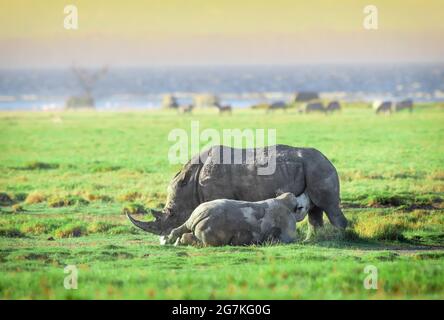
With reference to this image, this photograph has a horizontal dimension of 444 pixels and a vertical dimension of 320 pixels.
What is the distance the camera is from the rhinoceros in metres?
15.7

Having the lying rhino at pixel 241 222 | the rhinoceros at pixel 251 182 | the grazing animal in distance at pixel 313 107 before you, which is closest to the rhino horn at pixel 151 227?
the rhinoceros at pixel 251 182

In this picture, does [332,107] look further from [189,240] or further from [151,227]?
[189,240]

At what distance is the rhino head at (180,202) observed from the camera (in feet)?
51.8

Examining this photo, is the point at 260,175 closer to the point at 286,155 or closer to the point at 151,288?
the point at 286,155

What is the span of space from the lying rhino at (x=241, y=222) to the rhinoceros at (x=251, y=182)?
0.94m

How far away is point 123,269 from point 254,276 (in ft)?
6.80

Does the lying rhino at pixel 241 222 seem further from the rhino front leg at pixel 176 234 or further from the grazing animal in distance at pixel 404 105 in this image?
the grazing animal in distance at pixel 404 105

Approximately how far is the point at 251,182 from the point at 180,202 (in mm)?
1365

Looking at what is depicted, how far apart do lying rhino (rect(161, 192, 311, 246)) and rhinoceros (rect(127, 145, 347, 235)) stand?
94cm

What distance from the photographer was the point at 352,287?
11617 mm

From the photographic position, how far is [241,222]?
14.5 m

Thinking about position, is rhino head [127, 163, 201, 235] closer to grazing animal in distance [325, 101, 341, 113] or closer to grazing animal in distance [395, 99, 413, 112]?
grazing animal in distance [395, 99, 413, 112]

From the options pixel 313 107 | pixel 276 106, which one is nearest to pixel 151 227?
pixel 313 107

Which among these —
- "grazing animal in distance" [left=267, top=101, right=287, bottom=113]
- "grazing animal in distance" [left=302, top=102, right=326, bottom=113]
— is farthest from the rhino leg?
"grazing animal in distance" [left=267, top=101, right=287, bottom=113]
